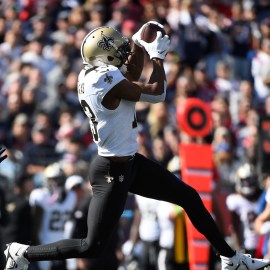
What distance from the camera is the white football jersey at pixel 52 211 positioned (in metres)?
12.1

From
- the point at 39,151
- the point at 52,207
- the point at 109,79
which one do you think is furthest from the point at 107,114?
the point at 39,151

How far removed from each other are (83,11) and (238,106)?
2597mm

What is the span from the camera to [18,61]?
48.1 ft

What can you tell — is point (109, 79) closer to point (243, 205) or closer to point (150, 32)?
point (150, 32)

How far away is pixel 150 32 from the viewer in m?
8.20

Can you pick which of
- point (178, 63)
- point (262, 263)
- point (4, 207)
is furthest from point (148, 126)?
point (262, 263)

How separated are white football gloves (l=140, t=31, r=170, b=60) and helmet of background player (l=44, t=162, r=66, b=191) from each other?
424cm

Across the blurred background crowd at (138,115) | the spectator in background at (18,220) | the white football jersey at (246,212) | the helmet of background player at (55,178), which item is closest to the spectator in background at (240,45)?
the blurred background crowd at (138,115)

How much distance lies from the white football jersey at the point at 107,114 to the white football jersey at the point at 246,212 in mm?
3933

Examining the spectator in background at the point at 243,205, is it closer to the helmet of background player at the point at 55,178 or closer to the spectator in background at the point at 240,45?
the helmet of background player at the point at 55,178

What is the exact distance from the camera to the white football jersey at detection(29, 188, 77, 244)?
12094 millimetres

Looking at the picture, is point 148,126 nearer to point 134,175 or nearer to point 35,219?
point 35,219

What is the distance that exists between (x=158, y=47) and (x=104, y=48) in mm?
402

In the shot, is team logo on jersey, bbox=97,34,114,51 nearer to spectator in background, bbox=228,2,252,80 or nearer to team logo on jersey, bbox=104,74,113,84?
team logo on jersey, bbox=104,74,113,84
